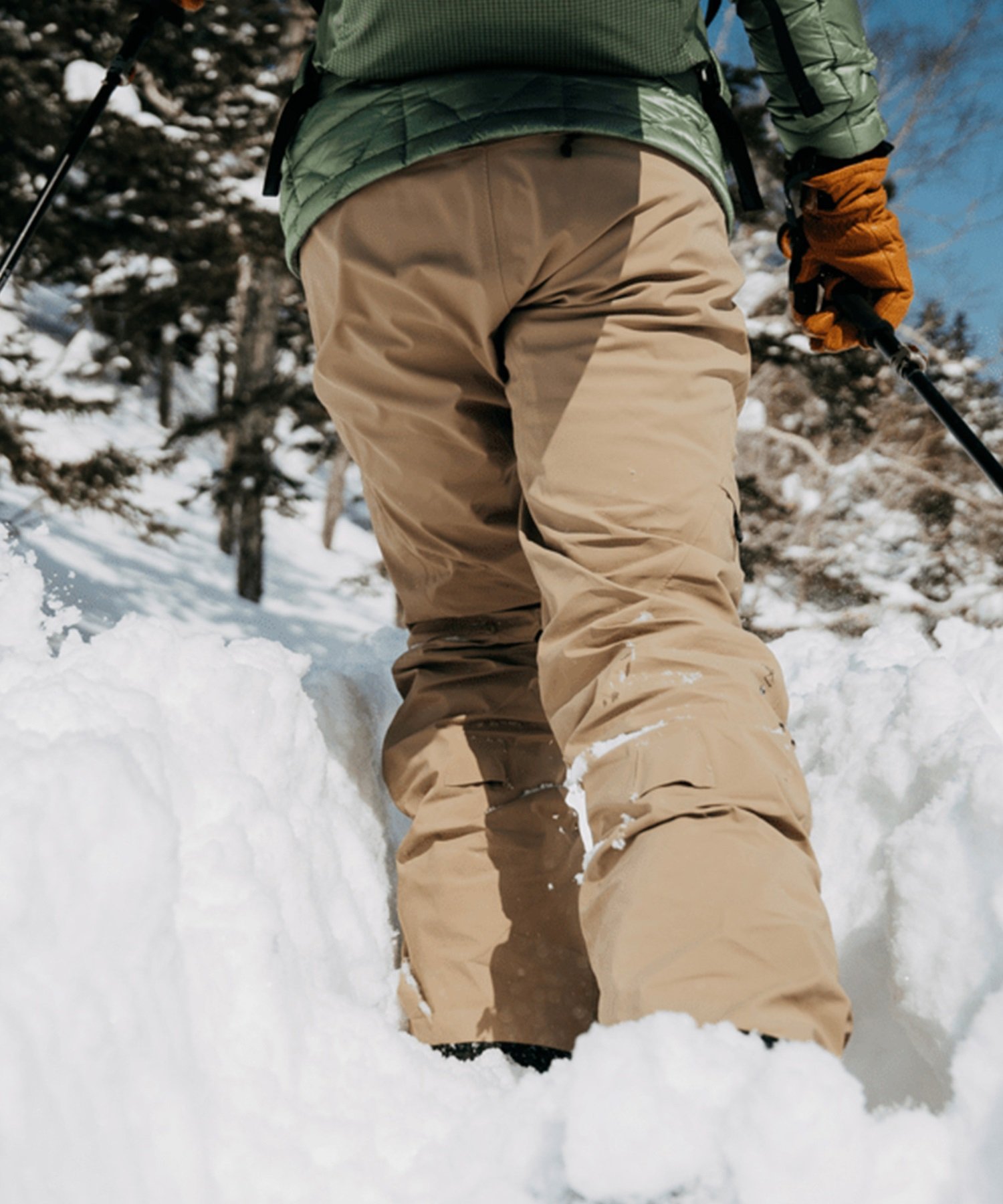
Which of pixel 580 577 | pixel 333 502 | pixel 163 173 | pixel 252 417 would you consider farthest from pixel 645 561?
pixel 333 502

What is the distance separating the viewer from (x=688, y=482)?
1132 mm

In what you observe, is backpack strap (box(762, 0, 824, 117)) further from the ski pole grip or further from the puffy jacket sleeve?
the ski pole grip

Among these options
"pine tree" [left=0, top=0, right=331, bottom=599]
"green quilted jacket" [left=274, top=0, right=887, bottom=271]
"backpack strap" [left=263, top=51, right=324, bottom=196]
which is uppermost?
"green quilted jacket" [left=274, top=0, right=887, bottom=271]

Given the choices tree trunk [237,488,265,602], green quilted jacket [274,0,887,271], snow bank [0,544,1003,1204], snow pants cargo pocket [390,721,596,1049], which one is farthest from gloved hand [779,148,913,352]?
tree trunk [237,488,265,602]

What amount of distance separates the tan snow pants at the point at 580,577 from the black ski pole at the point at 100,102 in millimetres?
955

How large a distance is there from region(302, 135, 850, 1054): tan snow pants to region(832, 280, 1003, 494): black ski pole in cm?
45

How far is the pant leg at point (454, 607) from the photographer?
1.22 meters

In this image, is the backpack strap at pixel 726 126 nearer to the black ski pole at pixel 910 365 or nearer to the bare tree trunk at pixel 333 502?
the black ski pole at pixel 910 365

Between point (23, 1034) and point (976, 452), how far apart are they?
1452mm

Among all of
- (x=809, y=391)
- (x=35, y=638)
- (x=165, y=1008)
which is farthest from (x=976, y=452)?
(x=809, y=391)

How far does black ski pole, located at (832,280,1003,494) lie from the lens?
1.44 meters

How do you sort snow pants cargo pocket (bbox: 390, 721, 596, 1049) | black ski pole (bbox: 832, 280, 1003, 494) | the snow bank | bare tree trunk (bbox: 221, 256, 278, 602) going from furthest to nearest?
bare tree trunk (bbox: 221, 256, 278, 602) < black ski pole (bbox: 832, 280, 1003, 494) < snow pants cargo pocket (bbox: 390, 721, 596, 1049) < the snow bank

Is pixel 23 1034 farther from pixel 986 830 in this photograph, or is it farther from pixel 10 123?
pixel 10 123

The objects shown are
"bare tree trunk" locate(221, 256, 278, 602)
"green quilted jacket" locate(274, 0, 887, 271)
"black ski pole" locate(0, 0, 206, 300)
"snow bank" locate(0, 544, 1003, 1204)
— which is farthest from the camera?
"bare tree trunk" locate(221, 256, 278, 602)
